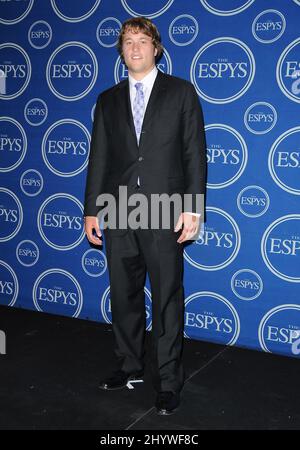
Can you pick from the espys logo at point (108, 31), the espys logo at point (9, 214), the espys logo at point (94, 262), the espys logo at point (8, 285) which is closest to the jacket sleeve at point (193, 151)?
the espys logo at point (108, 31)

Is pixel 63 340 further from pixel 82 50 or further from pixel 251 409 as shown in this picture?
pixel 82 50

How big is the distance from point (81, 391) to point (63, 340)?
2.26 ft

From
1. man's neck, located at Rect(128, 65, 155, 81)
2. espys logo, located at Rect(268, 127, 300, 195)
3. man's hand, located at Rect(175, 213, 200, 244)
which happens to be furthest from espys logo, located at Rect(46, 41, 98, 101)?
man's hand, located at Rect(175, 213, 200, 244)

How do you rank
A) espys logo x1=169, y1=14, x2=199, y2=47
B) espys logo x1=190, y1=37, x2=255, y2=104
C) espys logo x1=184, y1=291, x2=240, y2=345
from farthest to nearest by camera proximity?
espys logo x1=184, y1=291, x2=240, y2=345 < espys logo x1=169, y1=14, x2=199, y2=47 < espys logo x1=190, y1=37, x2=255, y2=104

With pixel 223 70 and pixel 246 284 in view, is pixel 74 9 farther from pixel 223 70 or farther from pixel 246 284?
pixel 246 284

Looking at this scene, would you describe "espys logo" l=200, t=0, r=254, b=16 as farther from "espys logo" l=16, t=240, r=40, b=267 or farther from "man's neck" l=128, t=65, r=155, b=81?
"espys logo" l=16, t=240, r=40, b=267

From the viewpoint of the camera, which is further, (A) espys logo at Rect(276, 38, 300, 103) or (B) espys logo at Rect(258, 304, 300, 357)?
(B) espys logo at Rect(258, 304, 300, 357)

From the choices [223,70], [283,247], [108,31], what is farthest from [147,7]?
[283,247]

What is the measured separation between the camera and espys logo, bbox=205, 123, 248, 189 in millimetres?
2779

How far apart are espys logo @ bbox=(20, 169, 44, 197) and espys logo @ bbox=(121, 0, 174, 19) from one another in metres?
1.24

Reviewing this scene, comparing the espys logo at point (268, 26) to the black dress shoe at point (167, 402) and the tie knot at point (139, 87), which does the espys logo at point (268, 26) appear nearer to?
the tie knot at point (139, 87)

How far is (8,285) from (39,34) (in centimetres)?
180

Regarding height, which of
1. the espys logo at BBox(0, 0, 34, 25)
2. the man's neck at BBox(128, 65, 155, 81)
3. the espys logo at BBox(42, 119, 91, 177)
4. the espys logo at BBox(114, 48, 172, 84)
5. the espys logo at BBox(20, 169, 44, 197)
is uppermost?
the espys logo at BBox(0, 0, 34, 25)
